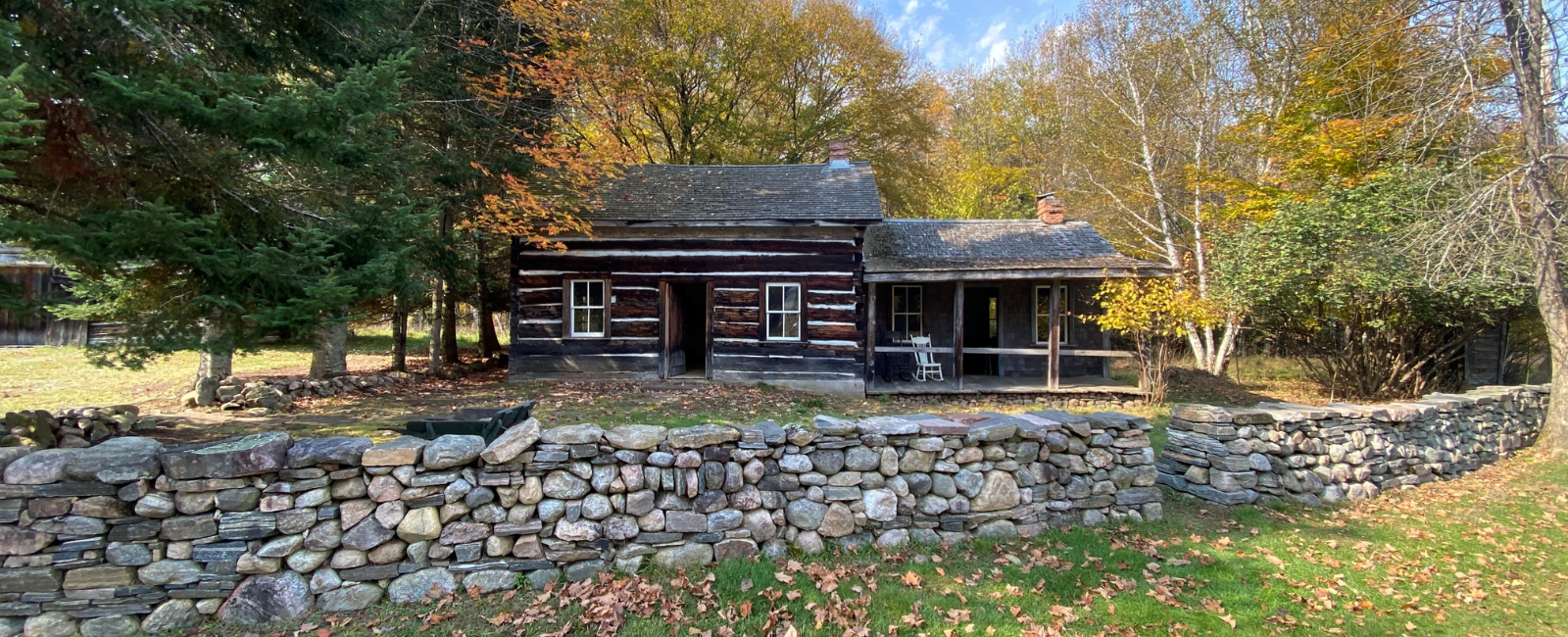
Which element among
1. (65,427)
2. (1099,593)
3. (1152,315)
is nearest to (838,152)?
(1152,315)

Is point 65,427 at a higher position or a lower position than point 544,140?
lower

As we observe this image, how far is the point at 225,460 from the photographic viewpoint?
3889 mm

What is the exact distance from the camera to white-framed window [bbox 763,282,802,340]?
13.0m

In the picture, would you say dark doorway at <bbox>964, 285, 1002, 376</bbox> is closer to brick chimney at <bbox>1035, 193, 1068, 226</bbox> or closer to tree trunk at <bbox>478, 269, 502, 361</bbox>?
brick chimney at <bbox>1035, 193, 1068, 226</bbox>

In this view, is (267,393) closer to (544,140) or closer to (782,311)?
(544,140)

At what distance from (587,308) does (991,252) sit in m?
9.09

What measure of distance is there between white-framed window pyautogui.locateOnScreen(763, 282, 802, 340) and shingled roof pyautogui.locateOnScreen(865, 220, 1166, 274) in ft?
5.69

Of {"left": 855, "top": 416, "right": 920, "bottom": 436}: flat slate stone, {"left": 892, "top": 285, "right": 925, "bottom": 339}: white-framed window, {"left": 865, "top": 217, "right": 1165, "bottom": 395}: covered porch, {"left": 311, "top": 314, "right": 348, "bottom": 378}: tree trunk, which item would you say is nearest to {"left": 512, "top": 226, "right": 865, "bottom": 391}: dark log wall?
{"left": 865, "top": 217, "right": 1165, "bottom": 395}: covered porch

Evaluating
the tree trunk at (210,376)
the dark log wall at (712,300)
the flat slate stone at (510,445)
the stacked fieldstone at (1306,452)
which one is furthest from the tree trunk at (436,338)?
the stacked fieldstone at (1306,452)

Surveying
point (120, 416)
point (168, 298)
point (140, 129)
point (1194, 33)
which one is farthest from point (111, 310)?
point (1194, 33)

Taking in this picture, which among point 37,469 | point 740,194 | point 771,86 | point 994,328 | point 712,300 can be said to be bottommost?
point 37,469

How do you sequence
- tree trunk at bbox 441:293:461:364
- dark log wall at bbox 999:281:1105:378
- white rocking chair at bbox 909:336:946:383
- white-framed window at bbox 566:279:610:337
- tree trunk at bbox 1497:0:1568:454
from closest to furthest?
tree trunk at bbox 1497:0:1568:454
white-framed window at bbox 566:279:610:337
white rocking chair at bbox 909:336:946:383
dark log wall at bbox 999:281:1105:378
tree trunk at bbox 441:293:461:364

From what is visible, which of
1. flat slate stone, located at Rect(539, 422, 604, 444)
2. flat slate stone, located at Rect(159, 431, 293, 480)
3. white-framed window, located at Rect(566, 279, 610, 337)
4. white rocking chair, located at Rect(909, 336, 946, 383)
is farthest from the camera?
white rocking chair, located at Rect(909, 336, 946, 383)

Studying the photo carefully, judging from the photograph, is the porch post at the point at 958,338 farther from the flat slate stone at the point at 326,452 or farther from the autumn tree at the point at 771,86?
the autumn tree at the point at 771,86
